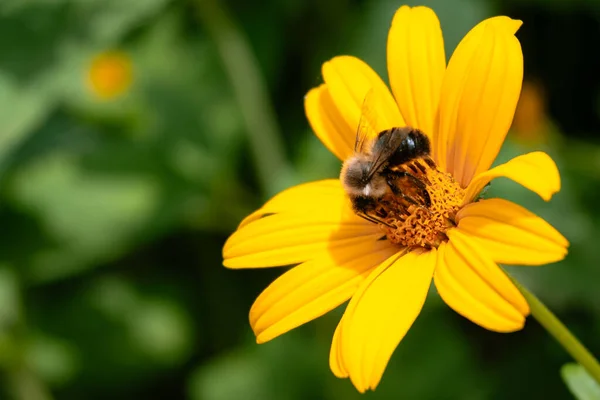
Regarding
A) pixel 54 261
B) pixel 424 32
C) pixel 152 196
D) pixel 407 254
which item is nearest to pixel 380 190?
pixel 407 254

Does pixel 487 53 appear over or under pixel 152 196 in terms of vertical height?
over

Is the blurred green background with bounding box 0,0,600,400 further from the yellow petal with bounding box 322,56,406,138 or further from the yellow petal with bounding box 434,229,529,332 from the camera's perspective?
the yellow petal with bounding box 434,229,529,332

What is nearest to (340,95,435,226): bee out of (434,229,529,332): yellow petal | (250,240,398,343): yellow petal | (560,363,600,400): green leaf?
(250,240,398,343): yellow petal

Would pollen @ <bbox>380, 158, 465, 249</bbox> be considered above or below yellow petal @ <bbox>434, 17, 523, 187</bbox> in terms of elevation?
below

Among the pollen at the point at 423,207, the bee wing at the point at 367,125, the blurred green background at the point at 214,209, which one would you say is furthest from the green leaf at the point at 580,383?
the blurred green background at the point at 214,209

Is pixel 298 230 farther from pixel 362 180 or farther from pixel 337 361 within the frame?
pixel 337 361

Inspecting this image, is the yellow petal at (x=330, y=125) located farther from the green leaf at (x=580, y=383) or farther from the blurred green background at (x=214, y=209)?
the blurred green background at (x=214, y=209)

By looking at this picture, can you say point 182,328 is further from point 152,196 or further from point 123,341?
point 152,196
